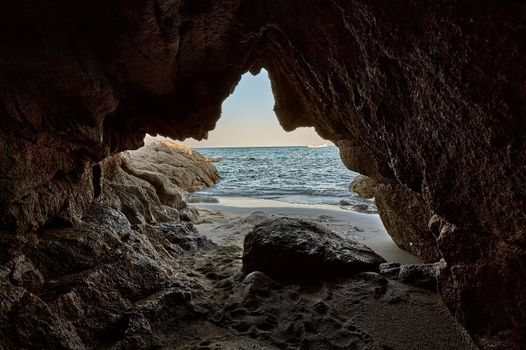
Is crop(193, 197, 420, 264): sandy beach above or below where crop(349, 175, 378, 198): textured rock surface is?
below

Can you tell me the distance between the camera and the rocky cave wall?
1.76 m

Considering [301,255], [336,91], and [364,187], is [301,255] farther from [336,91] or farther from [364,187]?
[364,187]

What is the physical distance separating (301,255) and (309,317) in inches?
38.9

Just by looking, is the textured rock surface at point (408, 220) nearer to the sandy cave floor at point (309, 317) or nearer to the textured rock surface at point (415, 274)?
the textured rock surface at point (415, 274)

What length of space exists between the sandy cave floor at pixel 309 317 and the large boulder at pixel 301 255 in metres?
0.18

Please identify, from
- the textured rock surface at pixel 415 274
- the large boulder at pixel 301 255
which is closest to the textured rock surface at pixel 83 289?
the large boulder at pixel 301 255

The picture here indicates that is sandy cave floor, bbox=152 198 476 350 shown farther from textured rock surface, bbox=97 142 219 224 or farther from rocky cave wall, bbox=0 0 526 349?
textured rock surface, bbox=97 142 219 224

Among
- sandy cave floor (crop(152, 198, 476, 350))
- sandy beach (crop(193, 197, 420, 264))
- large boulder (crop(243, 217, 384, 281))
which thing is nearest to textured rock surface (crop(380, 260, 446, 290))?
sandy cave floor (crop(152, 198, 476, 350))

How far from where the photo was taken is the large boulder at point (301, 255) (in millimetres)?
3967

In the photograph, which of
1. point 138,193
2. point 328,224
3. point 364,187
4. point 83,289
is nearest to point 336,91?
point 83,289

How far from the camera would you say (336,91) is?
12.0 ft

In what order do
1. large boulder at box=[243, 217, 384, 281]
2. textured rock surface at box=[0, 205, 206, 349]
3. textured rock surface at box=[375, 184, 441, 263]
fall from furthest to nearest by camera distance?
textured rock surface at box=[375, 184, 441, 263] → large boulder at box=[243, 217, 384, 281] → textured rock surface at box=[0, 205, 206, 349]

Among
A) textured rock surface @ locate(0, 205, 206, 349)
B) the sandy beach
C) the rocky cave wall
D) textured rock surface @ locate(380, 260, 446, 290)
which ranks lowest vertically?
the sandy beach

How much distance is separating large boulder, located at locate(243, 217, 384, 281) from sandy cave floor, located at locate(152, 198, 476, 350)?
180 mm
